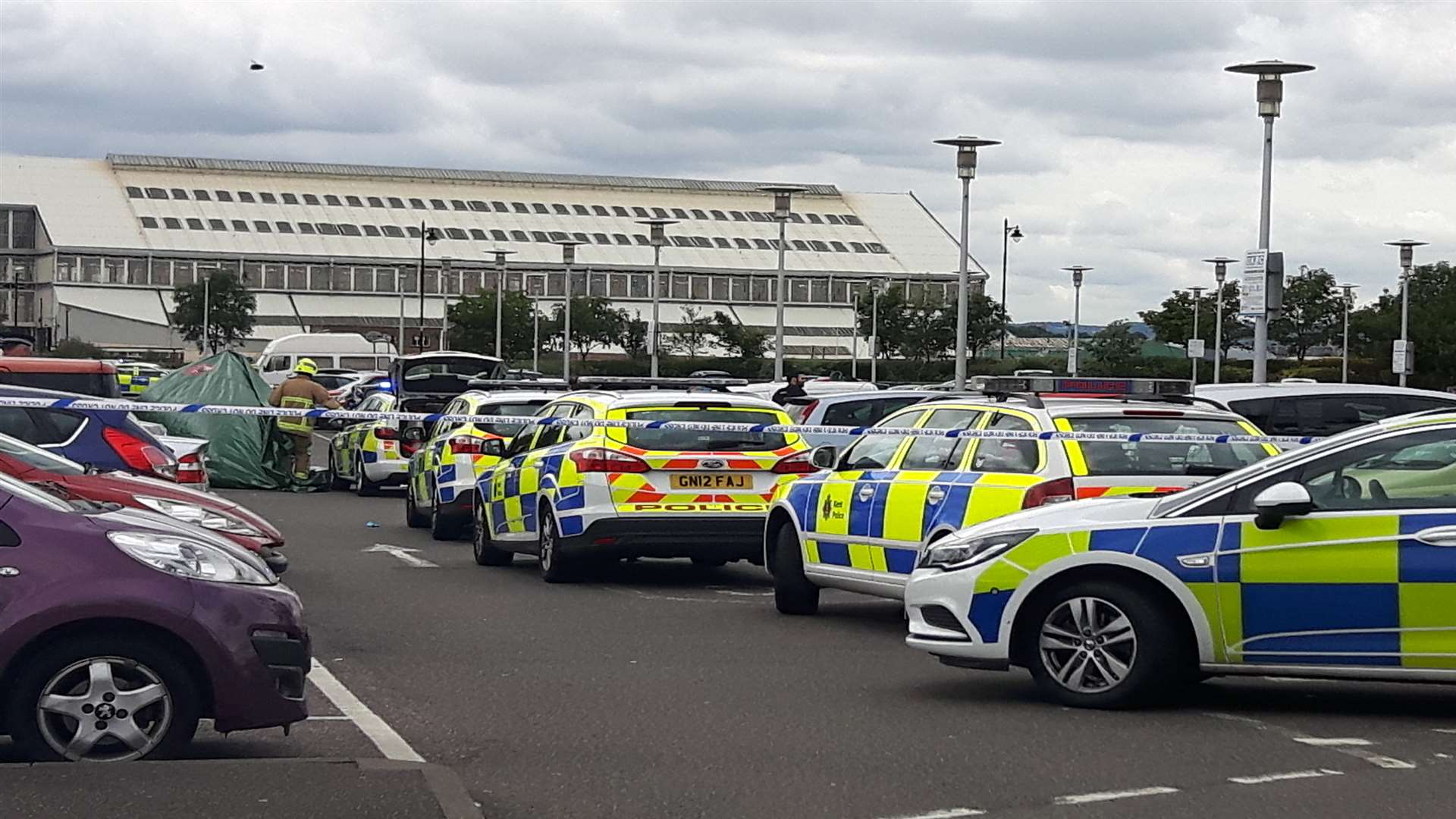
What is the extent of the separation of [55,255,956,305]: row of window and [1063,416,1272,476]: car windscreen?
77279 mm

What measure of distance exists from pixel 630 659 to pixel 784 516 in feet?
8.59

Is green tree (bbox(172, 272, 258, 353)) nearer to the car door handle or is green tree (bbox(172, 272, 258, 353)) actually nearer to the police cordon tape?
the police cordon tape

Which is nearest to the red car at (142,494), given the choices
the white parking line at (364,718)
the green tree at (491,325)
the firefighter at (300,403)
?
the white parking line at (364,718)

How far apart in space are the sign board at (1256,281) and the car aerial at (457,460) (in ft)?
32.8

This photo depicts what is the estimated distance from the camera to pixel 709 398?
51.0ft

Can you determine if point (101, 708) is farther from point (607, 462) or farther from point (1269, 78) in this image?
point (1269, 78)

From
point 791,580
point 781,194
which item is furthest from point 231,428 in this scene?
point 781,194

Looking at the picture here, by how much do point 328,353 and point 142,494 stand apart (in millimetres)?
60951

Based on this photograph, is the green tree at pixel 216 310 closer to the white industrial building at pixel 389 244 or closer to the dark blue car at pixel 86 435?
the white industrial building at pixel 389 244

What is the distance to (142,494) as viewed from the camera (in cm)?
1256

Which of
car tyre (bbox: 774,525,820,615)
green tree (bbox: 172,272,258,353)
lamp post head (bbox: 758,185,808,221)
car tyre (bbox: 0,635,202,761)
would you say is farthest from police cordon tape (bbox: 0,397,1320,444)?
green tree (bbox: 172,272,258,353)

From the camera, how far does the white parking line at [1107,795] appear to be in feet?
23.8

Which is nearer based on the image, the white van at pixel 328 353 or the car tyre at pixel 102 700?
the car tyre at pixel 102 700

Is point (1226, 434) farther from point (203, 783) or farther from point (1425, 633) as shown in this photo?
point (203, 783)
